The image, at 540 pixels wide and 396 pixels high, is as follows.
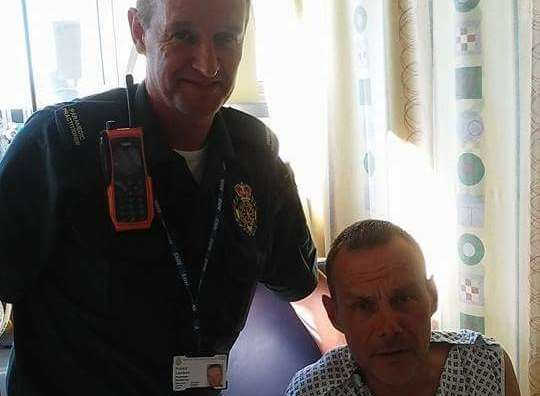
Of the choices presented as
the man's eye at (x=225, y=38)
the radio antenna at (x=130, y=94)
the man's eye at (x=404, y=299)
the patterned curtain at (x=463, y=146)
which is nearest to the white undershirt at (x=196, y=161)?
the radio antenna at (x=130, y=94)

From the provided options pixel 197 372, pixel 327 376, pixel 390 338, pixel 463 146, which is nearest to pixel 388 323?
pixel 390 338

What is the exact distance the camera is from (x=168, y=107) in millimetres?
1163

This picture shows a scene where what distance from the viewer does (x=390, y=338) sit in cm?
105

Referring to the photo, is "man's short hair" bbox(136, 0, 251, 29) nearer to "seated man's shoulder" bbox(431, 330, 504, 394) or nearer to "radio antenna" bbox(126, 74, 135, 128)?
"radio antenna" bbox(126, 74, 135, 128)

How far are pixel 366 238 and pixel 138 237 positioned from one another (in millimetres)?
Answer: 414

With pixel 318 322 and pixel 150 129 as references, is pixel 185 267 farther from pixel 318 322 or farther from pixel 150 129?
pixel 318 322

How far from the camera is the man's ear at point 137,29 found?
3.82 ft

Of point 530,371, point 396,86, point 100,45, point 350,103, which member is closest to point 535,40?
point 396,86

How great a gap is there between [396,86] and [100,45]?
1723mm

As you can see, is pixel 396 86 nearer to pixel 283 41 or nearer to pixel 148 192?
pixel 148 192

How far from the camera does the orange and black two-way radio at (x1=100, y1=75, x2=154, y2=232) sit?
3.55 ft

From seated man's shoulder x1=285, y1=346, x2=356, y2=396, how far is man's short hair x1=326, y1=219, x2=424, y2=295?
145mm

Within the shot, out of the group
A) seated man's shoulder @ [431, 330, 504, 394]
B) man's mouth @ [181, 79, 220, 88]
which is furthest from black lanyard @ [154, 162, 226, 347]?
seated man's shoulder @ [431, 330, 504, 394]

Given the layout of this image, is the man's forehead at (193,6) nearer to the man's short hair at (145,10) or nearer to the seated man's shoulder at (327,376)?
the man's short hair at (145,10)
